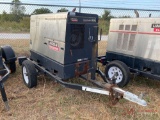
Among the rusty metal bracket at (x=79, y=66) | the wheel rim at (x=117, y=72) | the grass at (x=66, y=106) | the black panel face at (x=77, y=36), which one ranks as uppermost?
the black panel face at (x=77, y=36)

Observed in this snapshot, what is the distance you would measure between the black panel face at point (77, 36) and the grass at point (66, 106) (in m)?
1.16

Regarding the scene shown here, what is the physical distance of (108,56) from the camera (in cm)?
574

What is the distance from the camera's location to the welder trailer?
372cm

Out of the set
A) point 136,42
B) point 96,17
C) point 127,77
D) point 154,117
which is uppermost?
point 96,17

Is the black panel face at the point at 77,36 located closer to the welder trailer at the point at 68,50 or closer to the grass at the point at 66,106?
the welder trailer at the point at 68,50

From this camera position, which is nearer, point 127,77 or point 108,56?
point 127,77

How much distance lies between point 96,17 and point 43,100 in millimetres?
2105

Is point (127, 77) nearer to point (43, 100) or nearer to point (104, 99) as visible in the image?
point (104, 99)

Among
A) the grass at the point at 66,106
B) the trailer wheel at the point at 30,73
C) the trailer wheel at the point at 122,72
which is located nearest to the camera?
the grass at the point at 66,106

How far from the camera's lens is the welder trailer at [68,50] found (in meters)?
3.72

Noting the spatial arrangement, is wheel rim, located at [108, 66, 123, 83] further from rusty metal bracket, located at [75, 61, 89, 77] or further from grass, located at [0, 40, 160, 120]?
rusty metal bracket, located at [75, 61, 89, 77]

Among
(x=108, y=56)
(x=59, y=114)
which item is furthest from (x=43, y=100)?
(x=108, y=56)

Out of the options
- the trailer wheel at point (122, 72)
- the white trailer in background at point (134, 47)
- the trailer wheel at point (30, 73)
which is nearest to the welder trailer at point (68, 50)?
the trailer wheel at point (30, 73)

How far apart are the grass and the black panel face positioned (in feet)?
3.80
